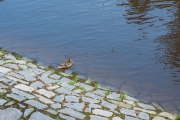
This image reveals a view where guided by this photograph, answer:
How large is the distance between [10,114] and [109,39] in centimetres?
617

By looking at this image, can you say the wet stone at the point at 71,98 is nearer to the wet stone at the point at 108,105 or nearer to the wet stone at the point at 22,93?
the wet stone at the point at 108,105

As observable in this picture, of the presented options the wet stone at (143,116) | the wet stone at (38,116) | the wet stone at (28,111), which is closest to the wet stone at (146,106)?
the wet stone at (143,116)

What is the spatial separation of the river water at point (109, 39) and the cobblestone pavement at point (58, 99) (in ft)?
2.29

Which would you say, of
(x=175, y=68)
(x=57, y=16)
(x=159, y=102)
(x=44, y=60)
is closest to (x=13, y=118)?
(x=159, y=102)

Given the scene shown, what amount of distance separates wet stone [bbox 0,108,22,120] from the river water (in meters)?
3.24

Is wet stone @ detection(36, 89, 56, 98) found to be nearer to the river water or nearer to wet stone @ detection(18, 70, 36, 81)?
wet stone @ detection(18, 70, 36, 81)

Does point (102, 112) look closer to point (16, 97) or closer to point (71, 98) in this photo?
point (71, 98)

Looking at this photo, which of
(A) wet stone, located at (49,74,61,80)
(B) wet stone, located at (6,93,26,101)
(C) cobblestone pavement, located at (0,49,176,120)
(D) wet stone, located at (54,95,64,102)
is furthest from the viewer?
(A) wet stone, located at (49,74,61,80)

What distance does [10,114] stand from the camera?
5562mm

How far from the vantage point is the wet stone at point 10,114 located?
547 cm

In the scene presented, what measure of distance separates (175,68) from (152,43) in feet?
6.09

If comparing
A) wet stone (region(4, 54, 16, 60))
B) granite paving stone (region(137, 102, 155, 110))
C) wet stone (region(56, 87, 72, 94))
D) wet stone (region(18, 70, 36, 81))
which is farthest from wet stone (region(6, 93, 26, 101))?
wet stone (region(4, 54, 16, 60))

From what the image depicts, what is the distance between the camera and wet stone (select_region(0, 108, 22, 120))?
547 cm

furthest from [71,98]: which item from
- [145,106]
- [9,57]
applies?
[9,57]
